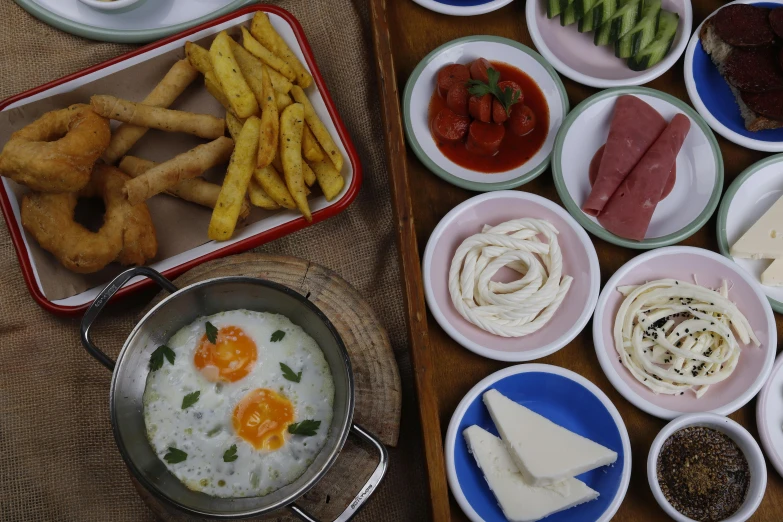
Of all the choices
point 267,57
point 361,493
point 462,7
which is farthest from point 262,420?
point 462,7

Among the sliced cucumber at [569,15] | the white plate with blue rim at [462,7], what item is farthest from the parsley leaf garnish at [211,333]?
the sliced cucumber at [569,15]

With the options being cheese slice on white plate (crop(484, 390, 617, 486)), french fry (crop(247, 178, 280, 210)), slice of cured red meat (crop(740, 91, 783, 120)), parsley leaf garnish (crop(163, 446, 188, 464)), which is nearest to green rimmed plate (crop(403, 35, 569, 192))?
french fry (crop(247, 178, 280, 210))

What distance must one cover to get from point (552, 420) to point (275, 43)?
1.61 m

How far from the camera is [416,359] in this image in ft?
6.89

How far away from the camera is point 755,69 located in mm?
2346

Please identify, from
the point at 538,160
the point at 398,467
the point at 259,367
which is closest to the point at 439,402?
the point at 398,467

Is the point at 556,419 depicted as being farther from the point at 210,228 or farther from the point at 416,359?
the point at 210,228

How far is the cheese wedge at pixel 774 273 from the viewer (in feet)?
7.44

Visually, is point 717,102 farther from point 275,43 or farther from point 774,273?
point 275,43

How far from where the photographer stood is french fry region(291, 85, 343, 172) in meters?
2.31

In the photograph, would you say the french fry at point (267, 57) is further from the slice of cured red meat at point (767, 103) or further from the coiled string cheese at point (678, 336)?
the slice of cured red meat at point (767, 103)

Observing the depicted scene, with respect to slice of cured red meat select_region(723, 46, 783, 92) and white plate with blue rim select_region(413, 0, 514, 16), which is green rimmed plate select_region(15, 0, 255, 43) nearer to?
white plate with blue rim select_region(413, 0, 514, 16)

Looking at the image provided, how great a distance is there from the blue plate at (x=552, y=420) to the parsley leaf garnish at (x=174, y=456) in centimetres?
79

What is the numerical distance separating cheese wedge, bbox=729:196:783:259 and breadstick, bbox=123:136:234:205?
5.85 feet
